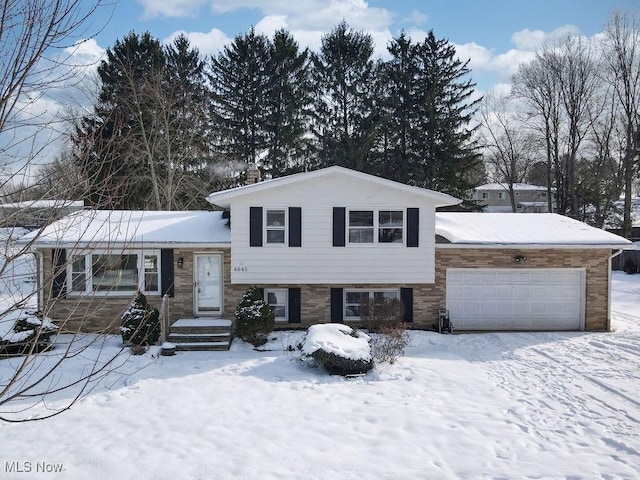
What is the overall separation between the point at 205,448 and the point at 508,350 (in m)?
9.01

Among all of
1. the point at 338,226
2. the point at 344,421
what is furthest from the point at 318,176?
the point at 344,421

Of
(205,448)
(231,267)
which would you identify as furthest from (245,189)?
(205,448)

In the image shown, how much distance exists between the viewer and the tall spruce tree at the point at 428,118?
29953 mm

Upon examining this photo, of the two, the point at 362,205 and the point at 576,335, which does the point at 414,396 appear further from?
the point at 576,335

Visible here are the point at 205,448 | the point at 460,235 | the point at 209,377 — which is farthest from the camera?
the point at 460,235

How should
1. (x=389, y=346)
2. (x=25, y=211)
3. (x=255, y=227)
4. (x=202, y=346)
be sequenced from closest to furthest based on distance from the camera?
(x=25, y=211) < (x=389, y=346) < (x=202, y=346) < (x=255, y=227)

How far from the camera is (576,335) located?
14.5 metres

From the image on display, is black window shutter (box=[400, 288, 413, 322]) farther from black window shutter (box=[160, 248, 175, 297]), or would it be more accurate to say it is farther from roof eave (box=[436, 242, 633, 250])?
black window shutter (box=[160, 248, 175, 297])

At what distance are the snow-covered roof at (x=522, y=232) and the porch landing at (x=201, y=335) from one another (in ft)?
24.2

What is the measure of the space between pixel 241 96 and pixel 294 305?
2026 centimetres

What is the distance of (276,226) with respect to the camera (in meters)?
14.0

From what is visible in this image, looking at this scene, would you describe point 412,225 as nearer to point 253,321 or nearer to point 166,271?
point 253,321

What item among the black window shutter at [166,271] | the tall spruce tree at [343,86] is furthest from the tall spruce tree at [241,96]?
the black window shutter at [166,271]

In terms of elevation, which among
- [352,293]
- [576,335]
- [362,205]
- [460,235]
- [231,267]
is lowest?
[576,335]
